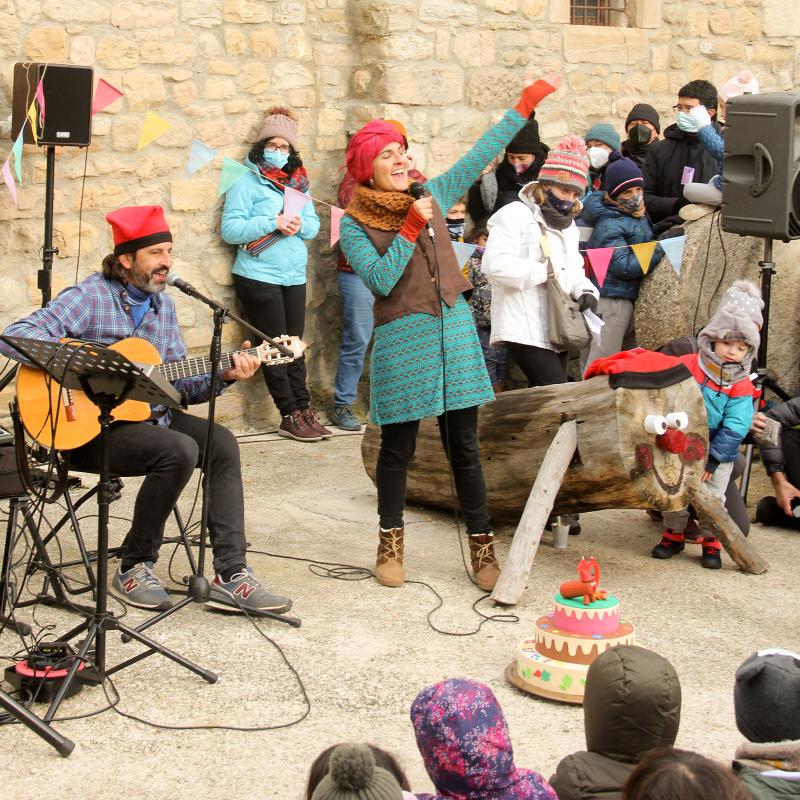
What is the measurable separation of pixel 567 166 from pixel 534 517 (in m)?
1.79

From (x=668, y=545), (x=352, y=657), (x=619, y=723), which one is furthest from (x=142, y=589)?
(x=619, y=723)

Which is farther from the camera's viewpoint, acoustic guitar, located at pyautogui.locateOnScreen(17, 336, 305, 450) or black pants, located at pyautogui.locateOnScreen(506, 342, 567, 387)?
black pants, located at pyautogui.locateOnScreen(506, 342, 567, 387)

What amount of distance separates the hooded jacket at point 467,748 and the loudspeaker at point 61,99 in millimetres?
5287

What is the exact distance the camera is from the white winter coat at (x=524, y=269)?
6234 millimetres

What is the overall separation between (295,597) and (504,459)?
131cm

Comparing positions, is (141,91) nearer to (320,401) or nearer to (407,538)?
(320,401)

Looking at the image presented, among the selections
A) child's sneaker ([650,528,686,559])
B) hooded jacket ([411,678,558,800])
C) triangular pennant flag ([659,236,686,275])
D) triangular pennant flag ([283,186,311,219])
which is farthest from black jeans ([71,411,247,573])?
triangular pennant flag ([659,236,686,275])

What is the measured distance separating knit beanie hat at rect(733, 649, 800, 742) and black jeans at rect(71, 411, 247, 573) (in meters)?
2.68

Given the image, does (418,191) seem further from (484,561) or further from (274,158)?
(274,158)

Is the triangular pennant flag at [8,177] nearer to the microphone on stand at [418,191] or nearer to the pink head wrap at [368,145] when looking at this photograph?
the pink head wrap at [368,145]

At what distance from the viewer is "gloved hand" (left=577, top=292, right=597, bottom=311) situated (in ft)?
20.9

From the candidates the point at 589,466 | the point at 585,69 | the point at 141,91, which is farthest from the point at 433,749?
the point at 585,69

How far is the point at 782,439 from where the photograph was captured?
6727 mm

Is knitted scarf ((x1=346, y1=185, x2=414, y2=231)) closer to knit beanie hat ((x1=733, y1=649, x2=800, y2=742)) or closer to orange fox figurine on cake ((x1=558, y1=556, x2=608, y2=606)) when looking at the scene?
orange fox figurine on cake ((x1=558, y1=556, x2=608, y2=606))
